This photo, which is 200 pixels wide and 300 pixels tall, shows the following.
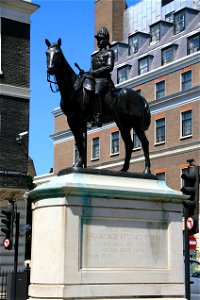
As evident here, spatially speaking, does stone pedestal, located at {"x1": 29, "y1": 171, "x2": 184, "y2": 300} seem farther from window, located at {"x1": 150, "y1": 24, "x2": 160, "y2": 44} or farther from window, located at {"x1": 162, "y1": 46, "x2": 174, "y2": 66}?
window, located at {"x1": 150, "y1": 24, "x2": 160, "y2": 44}

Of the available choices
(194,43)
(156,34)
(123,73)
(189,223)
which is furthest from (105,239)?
(123,73)

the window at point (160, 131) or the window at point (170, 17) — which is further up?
the window at point (170, 17)

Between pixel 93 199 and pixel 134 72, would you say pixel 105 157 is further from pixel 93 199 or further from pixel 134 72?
pixel 93 199

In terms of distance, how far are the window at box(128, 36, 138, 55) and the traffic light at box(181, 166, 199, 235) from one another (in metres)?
52.7

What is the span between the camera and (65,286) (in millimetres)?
10297

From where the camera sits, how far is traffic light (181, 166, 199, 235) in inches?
531

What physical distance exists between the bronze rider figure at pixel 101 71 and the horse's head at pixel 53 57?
85 cm

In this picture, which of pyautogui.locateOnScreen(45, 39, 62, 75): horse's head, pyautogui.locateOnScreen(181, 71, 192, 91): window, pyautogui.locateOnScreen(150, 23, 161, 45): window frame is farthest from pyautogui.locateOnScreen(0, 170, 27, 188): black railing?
pyautogui.locateOnScreen(150, 23, 161, 45): window frame

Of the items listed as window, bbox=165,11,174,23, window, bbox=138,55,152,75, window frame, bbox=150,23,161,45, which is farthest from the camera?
window, bbox=165,11,174,23

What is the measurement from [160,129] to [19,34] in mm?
24827

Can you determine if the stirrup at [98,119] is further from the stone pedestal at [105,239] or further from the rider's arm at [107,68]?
the stone pedestal at [105,239]

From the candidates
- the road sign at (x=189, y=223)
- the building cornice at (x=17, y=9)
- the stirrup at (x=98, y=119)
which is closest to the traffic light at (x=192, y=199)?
the road sign at (x=189, y=223)

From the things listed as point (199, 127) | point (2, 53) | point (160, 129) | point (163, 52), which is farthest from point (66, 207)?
point (163, 52)

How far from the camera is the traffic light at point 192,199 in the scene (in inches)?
531
